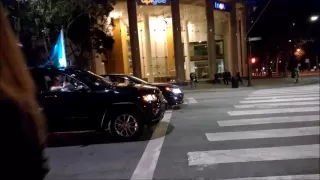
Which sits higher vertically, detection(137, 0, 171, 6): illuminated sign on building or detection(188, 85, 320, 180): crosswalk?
detection(137, 0, 171, 6): illuminated sign on building

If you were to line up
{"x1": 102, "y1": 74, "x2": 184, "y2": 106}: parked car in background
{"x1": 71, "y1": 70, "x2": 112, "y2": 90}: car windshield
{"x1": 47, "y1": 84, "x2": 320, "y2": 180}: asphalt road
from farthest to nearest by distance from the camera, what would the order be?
{"x1": 102, "y1": 74, "x2": 184, "y2": 106}: parked car in background
{"x1": 71, "y1": 70, "x2": 112, "y2": 90}: car windshield
{"x1": 47, "y1": 84, "x2": 320, "y2": 180}: asphalt road

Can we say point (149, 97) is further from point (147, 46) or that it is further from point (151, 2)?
point (147, 46)

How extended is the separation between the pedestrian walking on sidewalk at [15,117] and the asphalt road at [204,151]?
478cm

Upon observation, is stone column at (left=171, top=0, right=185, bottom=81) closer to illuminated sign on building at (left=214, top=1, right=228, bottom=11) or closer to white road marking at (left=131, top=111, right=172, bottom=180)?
illuminated sign on building at (left=214, top=1, right=228, bottom=11)

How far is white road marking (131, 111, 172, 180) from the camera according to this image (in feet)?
20.0

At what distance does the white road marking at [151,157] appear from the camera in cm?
610

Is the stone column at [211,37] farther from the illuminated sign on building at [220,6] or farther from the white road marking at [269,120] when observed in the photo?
the white road marking at [269,120]

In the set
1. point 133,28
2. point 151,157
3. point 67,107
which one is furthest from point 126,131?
point 133,28

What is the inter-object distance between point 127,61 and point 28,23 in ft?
91.2

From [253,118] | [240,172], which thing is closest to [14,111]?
[240,172]

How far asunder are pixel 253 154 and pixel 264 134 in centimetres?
192

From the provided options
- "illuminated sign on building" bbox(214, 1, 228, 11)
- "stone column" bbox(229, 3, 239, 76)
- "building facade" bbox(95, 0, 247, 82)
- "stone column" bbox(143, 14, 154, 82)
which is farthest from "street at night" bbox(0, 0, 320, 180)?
"stone column" bbox(229, 3, 239, 76)

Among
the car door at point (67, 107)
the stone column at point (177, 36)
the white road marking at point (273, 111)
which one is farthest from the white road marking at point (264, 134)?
the stone column at point (177, 36)

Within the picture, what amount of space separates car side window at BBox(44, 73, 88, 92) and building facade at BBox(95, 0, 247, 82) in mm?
33028
